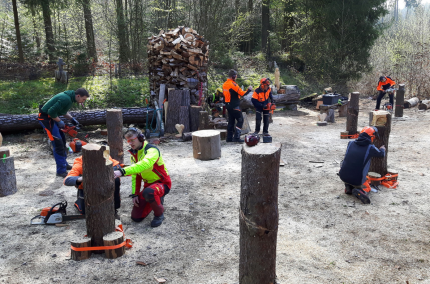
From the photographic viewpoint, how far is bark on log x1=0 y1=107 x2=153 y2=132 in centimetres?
967

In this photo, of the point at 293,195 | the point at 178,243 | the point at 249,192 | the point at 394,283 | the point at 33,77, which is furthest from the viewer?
the point at 33,77

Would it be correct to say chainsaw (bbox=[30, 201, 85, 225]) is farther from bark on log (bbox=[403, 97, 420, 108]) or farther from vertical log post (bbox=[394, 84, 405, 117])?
bark on log (bbox=[403, 97, 420, 108])

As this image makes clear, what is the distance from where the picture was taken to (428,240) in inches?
163

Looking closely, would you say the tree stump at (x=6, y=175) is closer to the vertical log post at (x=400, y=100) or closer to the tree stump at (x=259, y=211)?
the tree stump at (x=259, y=211)

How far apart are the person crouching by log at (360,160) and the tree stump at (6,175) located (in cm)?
560

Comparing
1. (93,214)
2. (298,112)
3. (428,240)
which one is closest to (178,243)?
(93,214)

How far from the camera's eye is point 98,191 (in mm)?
3707

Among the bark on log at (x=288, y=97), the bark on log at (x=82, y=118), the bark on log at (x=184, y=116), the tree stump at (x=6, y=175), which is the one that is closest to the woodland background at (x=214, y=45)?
the bark on log at (x=82, y=118)

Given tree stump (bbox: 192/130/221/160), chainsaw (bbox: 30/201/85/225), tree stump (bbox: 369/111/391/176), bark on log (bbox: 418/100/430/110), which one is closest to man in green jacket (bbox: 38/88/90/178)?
chainsaw (bbox: 30/201/85/225)

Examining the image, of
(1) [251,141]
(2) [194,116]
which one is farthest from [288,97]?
(1) [251,141]

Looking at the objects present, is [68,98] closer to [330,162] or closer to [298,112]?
[330,162]

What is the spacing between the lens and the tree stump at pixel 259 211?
251cm

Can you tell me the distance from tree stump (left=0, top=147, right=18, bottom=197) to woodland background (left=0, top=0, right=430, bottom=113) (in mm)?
6282

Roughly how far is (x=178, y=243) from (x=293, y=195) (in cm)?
235
